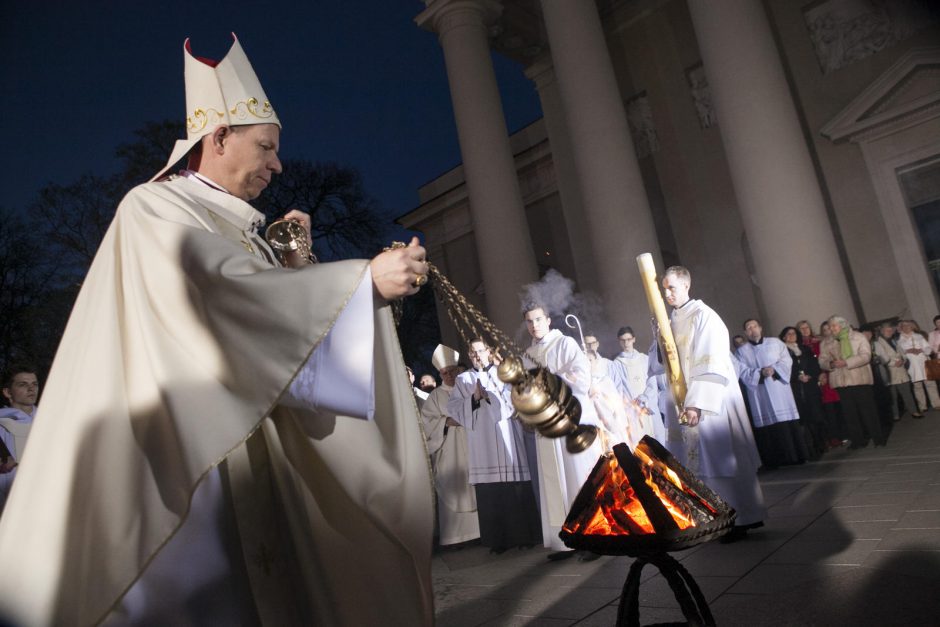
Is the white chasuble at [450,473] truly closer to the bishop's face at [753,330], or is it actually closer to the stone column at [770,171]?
the bishop's face at [753,330]

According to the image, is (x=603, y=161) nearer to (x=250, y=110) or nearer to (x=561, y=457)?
(x=561, y=457)

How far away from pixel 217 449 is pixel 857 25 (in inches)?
582

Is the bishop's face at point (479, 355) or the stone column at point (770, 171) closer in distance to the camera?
the bishop's face at point (479, 355)

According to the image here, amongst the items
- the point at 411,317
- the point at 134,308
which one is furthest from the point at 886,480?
the point at 411,317

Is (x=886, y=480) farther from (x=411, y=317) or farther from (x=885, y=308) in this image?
(x=411, y=317)

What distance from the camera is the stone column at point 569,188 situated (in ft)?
51.5

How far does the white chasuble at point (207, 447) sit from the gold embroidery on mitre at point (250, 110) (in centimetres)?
42

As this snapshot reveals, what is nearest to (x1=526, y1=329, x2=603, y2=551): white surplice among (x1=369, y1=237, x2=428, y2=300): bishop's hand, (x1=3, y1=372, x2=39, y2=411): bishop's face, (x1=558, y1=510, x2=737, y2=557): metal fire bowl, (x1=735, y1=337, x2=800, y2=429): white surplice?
(x1=558, y1=510, x2=737, y2=557): metal fire bowl

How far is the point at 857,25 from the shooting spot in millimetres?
12422

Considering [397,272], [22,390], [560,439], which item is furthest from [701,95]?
[397,272]

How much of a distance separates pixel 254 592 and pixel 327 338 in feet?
2.38

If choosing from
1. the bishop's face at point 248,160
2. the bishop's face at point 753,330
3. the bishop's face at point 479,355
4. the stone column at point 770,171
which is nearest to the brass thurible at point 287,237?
the bishop's face at point 248,160

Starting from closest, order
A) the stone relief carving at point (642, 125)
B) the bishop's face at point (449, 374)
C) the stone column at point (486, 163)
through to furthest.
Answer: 1. the bishop's face at point (449, 374)
2. the stone column at point (486, 163)
3. the stone relief carving at point (642, 125)

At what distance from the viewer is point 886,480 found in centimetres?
572
